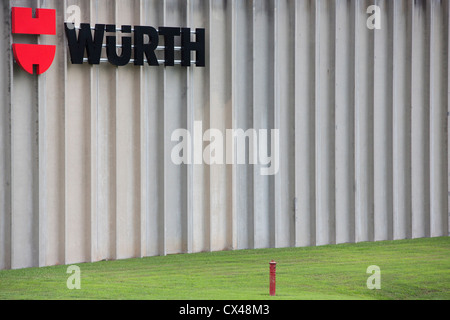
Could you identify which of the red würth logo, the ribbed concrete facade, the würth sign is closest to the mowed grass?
the ribbed concrete facade

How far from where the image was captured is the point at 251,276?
1150 cm

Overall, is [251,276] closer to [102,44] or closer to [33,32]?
[102,44]

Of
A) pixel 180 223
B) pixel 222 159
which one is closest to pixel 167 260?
pixel 180 223

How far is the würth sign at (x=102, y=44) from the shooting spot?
1173cm

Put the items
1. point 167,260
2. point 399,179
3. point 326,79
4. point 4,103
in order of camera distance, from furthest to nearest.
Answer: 1. point 399,179
2. point 326,79
3. point 167,260
4. point 4,103

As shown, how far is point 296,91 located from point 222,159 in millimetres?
1914

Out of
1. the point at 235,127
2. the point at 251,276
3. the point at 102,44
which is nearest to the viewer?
the point at 251,276

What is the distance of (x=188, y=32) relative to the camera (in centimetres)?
1310

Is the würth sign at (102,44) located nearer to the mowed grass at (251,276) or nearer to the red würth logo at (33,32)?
the red würth logo at (33,32)

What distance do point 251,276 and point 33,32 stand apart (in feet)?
15.5

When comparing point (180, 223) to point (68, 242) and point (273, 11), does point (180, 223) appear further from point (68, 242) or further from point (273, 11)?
point (273, 11)

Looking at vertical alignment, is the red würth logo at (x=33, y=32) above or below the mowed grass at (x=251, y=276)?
above

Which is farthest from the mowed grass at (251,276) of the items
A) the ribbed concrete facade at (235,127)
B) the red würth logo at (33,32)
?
the red würth logo at (33,32)

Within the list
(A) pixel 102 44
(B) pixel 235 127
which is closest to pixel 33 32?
(A) pixel 102 44
